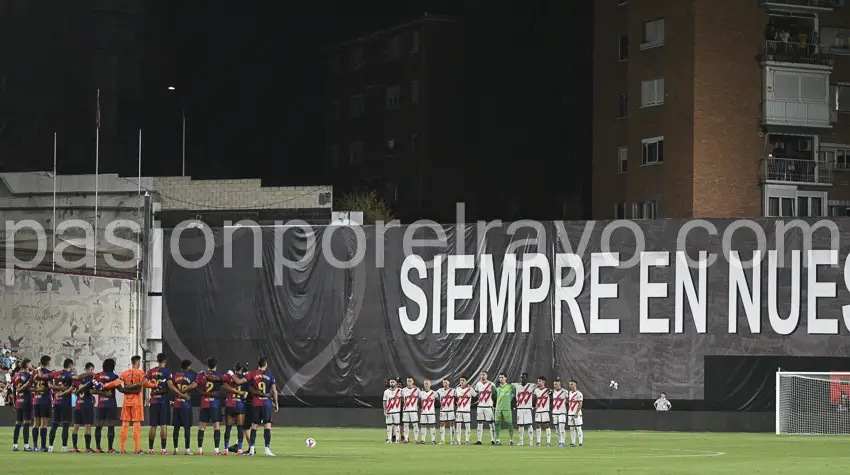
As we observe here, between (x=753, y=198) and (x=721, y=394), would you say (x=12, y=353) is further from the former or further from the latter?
(x=753, y=198)

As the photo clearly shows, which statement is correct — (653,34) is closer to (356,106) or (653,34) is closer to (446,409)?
(356,106)

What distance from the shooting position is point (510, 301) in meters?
51.2

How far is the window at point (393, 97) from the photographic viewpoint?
85.7m

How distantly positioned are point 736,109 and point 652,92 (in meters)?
3.98

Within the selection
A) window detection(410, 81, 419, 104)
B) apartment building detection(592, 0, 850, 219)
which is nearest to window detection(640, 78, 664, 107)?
apartment building detection(592, 0, 850, 219)

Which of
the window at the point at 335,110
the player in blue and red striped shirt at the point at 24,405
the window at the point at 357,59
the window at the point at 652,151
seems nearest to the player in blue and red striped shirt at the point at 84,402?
the player in blue and red striped shirt at the point at 24,405

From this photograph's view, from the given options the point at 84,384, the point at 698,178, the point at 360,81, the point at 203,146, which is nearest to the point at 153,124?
the point at 203,146

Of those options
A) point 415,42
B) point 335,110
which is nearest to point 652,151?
point 415,42

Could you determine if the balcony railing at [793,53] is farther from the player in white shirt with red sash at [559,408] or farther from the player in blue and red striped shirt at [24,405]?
the player in blue and red striped shirt at [24,405]

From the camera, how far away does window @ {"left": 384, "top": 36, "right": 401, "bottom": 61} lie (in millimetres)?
85688

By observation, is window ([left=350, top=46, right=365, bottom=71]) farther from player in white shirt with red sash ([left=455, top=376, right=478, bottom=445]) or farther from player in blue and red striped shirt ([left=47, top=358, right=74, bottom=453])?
player in blue and red striped shirt ([left=47, top=358, right=74, bottom=453])

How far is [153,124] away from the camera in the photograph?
235ft

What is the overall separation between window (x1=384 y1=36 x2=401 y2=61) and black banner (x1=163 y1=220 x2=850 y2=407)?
33141mm

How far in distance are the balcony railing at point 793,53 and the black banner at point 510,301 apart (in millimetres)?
20088
